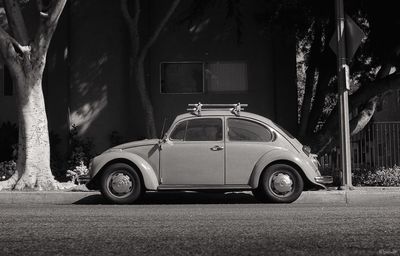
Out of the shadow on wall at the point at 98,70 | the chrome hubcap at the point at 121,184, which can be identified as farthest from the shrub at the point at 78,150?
the chrome hubcap at the point at 121,184

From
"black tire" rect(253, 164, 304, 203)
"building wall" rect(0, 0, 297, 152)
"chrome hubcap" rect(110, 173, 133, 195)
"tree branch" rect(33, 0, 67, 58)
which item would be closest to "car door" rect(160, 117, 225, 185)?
"chrome hubcap" rect(110, 173, 133, 195)

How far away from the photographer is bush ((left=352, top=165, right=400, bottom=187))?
42.8 ft

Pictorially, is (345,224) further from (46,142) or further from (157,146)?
(46,142)

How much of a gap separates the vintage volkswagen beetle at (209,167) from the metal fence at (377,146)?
6.52 metres

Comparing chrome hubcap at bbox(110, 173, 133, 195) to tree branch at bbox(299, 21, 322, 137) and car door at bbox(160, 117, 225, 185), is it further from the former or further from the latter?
tree branch at bbox(299, 21, 322, 137)

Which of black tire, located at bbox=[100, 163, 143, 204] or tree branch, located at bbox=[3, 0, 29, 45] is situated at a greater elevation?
tree branch, located at bbox=[3, 0, 29, 45]

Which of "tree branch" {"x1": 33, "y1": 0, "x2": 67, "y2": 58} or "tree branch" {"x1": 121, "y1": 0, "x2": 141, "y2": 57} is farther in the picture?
"tree branch" {"x1": 121, "y1": 0, "x2": 141, "y2": 57}

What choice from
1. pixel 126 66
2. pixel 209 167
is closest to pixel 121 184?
pixel 209 167

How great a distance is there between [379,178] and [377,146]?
4.02m

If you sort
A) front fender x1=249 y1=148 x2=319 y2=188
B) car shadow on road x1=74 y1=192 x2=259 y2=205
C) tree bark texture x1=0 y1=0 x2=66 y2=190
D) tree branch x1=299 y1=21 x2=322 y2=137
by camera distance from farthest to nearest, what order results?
tree branch x1=299 y1=21 x2=322 y2=137
tree bark texture x1=0 y1=0 x2=66 y2=190
car shadow on road x1=74 y1=192 x2=259 y2=205
front fender x1=249 y1=148 x2=319 y2=188

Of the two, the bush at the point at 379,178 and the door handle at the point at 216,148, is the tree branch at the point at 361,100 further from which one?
the door handle at the point at 216,148

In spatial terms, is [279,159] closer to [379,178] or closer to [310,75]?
[379,178]

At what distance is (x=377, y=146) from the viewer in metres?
17.0

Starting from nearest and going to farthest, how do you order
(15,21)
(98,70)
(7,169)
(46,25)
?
(46,25)
(15,21)
(7,169)
(98,70)
